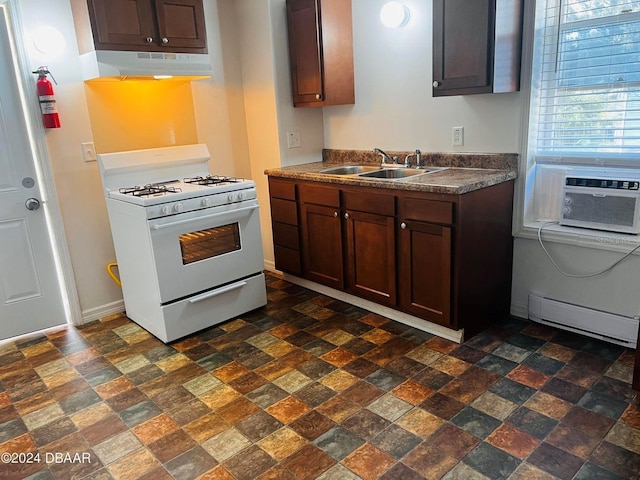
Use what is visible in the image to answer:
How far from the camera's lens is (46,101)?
114 inches

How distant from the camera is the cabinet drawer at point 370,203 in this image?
110 inches

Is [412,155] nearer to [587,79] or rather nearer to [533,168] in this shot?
[533,168]

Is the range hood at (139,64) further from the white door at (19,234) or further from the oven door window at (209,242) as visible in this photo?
the oven door window at (209,242)

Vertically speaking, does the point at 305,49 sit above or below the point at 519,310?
above

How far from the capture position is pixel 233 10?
3.79 metres

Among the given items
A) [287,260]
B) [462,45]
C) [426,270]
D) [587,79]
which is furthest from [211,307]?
[587,79]

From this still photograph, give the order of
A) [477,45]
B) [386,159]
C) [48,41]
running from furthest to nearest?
[386,159], [48,41], [477,45]

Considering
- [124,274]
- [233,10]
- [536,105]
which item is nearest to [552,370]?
[536,105]

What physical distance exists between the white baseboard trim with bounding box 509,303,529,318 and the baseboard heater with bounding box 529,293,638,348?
26 millimetres

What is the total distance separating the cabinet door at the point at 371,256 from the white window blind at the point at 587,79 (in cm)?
99

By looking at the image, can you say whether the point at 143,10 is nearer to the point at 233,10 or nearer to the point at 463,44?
the point at 233,10

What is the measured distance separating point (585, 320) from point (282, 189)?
2.13 meters

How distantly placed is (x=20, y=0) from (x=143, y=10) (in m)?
0.70
